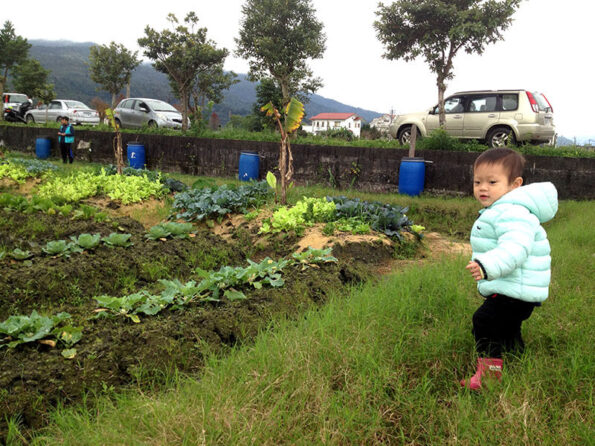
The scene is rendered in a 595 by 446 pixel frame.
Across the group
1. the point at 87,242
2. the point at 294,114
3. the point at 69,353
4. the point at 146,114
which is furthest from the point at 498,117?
the point at 146,114

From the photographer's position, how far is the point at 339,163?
35.4ft

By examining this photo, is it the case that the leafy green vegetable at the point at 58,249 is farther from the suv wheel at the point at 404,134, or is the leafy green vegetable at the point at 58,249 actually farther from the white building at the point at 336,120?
the white building at the point at 336,120

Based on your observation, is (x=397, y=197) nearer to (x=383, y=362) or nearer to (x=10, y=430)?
(x=383, y=362)

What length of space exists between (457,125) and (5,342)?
11.2 meters

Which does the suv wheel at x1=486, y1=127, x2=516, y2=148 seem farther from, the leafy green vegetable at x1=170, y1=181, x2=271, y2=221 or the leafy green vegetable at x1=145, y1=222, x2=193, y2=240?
the leafy green vegetable at x1=145, y1=222, x2=193, y2=240

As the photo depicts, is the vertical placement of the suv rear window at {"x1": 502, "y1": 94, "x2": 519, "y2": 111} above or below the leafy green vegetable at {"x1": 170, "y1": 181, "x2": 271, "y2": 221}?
above

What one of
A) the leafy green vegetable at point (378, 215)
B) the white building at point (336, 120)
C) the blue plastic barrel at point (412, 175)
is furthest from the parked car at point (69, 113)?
the white building at point (336, 120)

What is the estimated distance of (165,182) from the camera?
364 inches

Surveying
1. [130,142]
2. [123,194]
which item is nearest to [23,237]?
[123,194]

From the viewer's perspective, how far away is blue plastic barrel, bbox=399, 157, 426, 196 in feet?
31.2

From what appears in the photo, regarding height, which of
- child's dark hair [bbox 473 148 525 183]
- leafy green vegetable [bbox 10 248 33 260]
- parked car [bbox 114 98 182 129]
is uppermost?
parked car [bbox 114 98 182 129]

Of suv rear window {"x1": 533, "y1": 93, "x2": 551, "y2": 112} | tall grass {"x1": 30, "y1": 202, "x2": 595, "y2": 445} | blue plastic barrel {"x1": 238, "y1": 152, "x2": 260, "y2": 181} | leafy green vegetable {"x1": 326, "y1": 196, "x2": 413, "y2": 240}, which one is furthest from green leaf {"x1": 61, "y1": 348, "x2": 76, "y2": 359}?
suv rear window {"x1": 533, "y1": 93, "x2": 551, "y2": 112}

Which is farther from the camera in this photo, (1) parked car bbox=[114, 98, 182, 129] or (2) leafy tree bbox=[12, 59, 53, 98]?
(2) leafy tree bbox=[12, 59, 53, 98]

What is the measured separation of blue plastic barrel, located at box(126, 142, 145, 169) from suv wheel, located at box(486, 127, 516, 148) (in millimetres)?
9906
